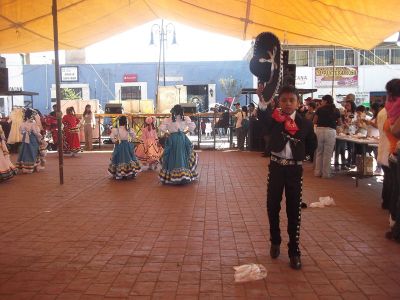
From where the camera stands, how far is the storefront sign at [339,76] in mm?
27016

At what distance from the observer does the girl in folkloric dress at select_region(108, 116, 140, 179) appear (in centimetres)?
1011

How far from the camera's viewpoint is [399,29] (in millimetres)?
9188

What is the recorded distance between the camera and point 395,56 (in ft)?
87.3

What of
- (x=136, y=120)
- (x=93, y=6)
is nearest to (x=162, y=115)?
(x=136, y=120)

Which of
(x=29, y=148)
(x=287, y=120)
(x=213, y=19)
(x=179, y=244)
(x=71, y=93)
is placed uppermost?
(x=213, y=19)

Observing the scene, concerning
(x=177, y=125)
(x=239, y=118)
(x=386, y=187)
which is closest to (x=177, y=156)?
(x=177, y=125)

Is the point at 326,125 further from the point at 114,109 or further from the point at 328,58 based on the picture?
the point at 328,58

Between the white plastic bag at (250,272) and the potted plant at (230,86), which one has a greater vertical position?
the potted plant at (230,86)

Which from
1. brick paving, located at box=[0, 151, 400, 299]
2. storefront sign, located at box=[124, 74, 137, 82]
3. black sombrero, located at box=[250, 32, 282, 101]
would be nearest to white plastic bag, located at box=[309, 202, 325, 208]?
brick paving, located at box=[0, 151, 400, 299]

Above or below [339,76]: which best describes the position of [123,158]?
below

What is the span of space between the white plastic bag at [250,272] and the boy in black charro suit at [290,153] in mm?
362

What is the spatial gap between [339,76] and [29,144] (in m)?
20.6

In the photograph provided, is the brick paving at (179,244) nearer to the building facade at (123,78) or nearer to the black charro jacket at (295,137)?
the black charro jacket at (295,137)

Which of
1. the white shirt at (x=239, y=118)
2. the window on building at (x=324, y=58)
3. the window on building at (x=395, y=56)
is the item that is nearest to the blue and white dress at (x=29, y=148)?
the white shirt at (x=239, y=118)
